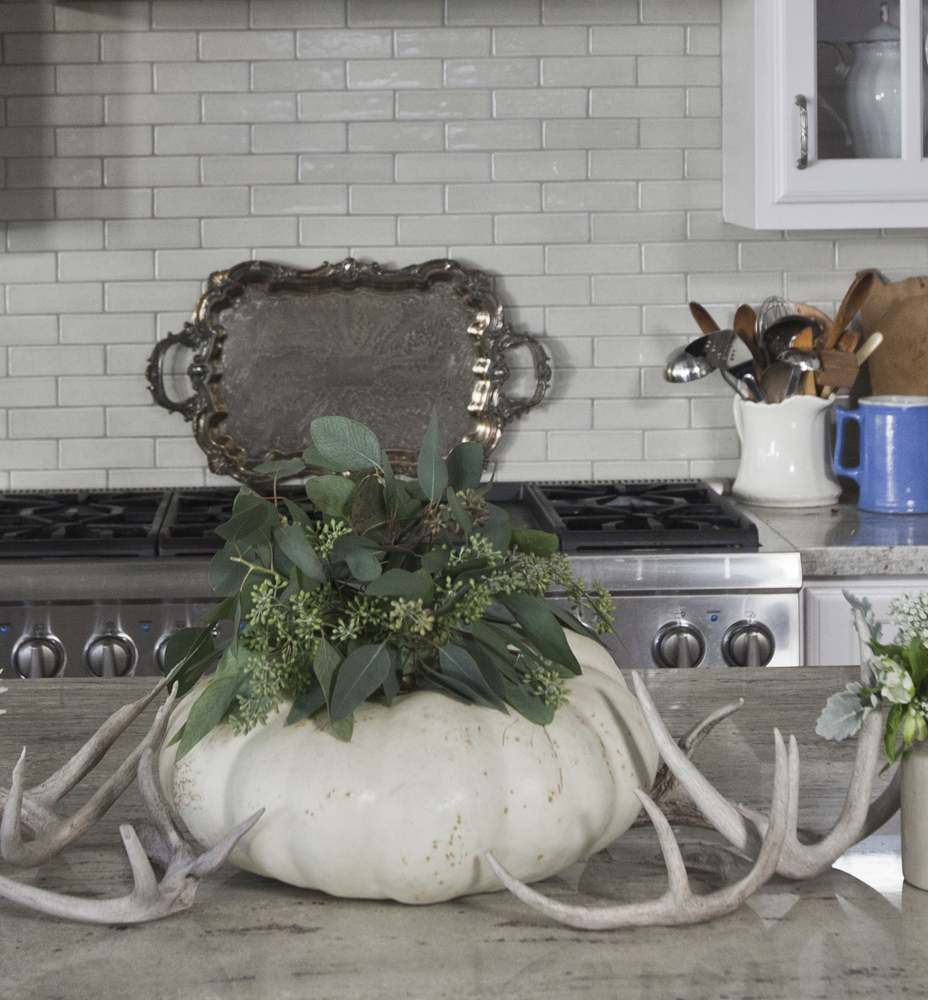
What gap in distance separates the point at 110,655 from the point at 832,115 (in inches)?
72.7

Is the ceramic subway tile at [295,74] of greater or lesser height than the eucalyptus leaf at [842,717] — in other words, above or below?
above

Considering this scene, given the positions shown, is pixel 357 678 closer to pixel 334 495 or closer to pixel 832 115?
pixel 334 495

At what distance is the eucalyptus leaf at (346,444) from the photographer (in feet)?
2.89

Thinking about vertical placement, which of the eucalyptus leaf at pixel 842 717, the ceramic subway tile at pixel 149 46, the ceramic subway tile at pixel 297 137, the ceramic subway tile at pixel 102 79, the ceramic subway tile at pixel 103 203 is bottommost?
the eucalyptus leaf at pixel 842 717

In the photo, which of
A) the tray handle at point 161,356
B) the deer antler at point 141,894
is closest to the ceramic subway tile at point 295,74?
the tray handle at point 161,356

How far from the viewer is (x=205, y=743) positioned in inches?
34.4

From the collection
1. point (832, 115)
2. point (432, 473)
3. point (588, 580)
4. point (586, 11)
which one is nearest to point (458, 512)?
point (432, 473)

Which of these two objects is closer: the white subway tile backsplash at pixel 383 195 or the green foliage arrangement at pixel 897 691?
the green foliage arrangement at pixel 897 691

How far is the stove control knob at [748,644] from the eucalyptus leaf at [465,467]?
140 cm

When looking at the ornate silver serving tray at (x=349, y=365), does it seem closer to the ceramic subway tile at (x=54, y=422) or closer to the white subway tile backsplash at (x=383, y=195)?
the white subway tile backsplash at (x=383, y=195)

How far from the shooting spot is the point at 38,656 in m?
2.19

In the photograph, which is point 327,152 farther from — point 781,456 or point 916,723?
point 916,723

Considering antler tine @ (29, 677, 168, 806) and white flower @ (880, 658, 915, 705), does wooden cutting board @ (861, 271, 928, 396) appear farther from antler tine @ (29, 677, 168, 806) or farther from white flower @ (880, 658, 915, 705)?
antler tine @ (29, 677, 168, 806)

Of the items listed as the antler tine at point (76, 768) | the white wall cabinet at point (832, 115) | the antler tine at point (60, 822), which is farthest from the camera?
the white wall cabinet at point (832, 115)
